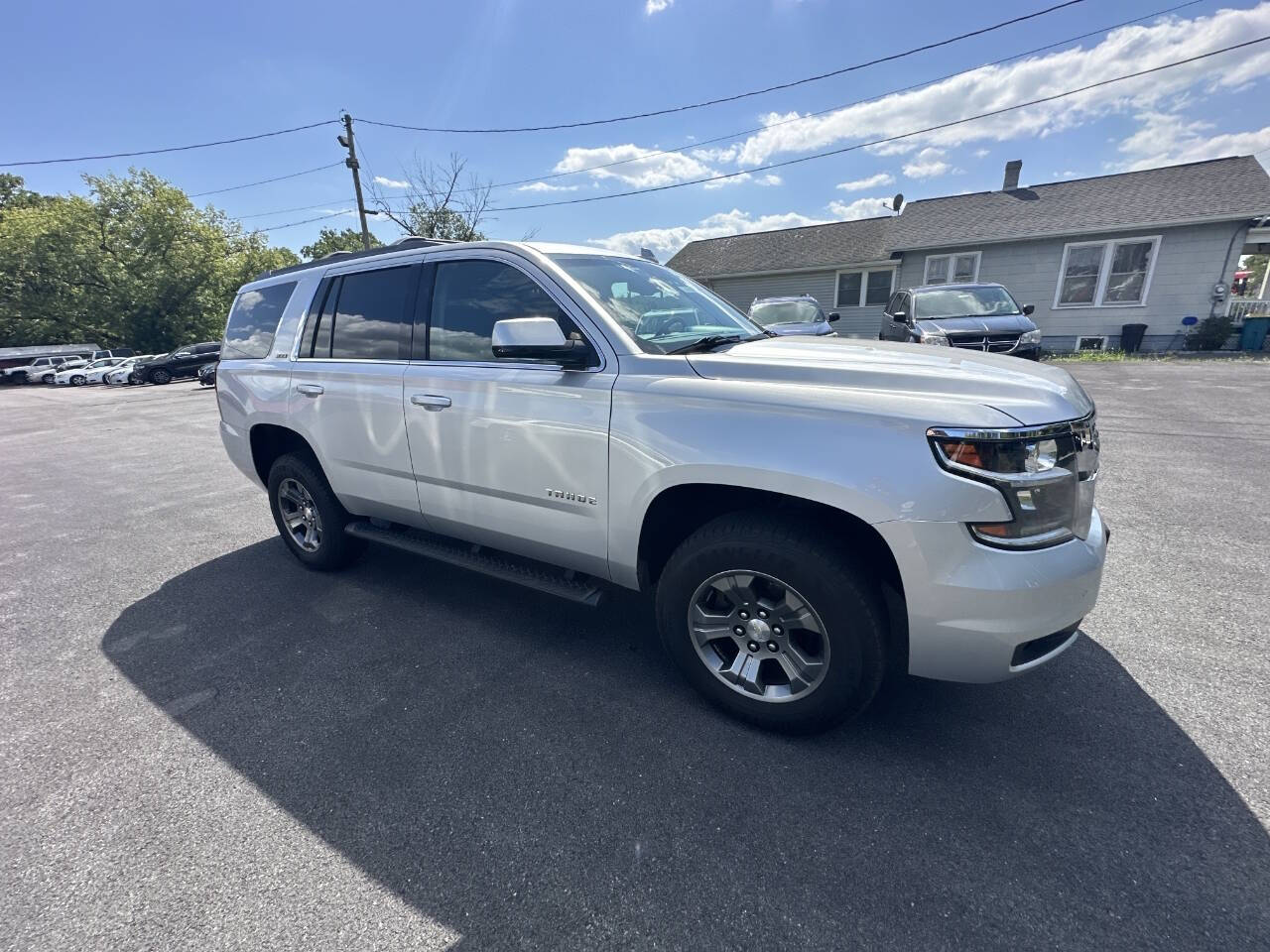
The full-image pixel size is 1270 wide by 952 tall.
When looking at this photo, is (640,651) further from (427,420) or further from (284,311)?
(284,311)

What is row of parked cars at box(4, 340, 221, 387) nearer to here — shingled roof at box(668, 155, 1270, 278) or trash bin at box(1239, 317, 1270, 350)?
shingled roof at box(668, 155, 1270, 278)

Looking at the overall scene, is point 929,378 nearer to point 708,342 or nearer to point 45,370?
point 708,342

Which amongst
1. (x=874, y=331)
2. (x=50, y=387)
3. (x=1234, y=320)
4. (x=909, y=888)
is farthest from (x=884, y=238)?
(x=50, y=387)

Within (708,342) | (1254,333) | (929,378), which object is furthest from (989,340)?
(1254,333)

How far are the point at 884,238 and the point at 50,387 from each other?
4042 cm

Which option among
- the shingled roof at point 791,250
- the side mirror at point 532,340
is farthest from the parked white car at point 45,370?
the side mirror at point 532,340

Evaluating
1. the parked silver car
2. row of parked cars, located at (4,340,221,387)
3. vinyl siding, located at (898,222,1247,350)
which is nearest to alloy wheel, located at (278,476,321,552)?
the parked silver car

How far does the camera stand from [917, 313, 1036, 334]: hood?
8.80 meters

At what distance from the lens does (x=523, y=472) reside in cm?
264

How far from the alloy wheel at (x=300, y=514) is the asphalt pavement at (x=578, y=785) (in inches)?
17.5

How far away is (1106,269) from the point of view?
15719 millimetres

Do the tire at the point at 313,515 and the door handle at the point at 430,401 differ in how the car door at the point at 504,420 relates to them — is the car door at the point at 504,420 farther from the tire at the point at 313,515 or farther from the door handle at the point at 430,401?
the tire at the point at 313,515

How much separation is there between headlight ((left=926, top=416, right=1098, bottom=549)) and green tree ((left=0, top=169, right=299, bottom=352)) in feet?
142

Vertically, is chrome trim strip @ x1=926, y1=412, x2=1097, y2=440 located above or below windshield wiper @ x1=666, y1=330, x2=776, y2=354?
below
